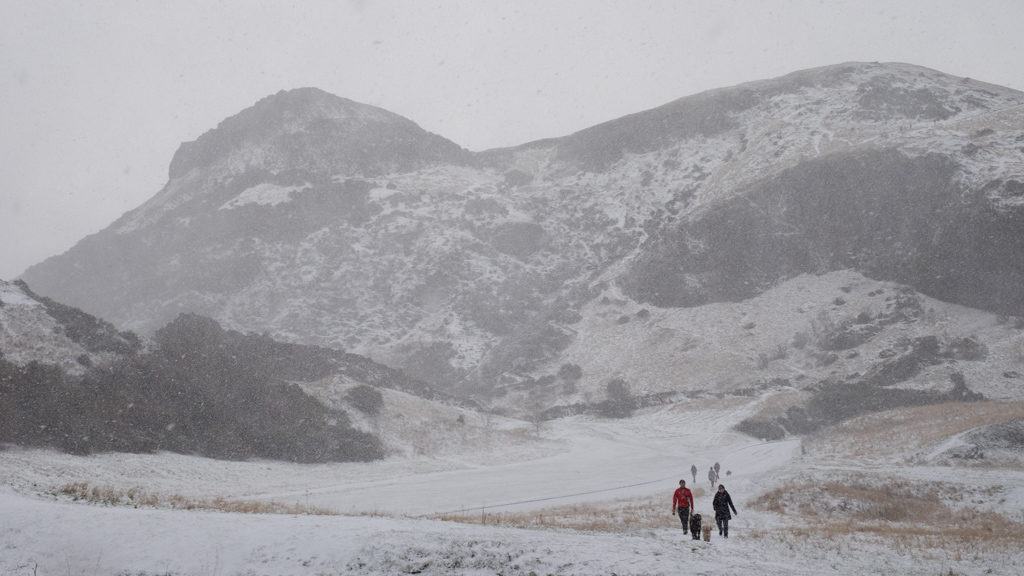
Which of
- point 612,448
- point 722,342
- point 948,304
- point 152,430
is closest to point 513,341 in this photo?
point 722,342

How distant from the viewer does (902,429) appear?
34781mm

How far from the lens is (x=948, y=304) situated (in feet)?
193

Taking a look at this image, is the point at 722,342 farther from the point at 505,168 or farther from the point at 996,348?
the point at 505,168

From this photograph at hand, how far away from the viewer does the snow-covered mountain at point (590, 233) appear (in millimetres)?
63562

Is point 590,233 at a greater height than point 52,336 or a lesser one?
greater

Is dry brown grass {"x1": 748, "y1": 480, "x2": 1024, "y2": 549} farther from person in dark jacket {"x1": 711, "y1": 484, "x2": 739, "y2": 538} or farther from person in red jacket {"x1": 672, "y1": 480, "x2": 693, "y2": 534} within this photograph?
person in red jacket {"x1": 672, "y1": 480, "x2": 693, "y2": 534}

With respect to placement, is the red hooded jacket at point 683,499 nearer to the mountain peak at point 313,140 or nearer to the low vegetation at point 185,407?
the low vegetation at point 185,407

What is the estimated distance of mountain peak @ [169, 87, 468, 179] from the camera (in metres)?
110

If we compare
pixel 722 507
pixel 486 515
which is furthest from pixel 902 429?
pixel 486 515

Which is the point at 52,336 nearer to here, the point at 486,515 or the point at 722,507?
the point at 486,515

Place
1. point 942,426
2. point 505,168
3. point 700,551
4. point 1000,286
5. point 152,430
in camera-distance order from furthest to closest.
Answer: point 505,168
point 1000,286
point 942,426
point 152,430
point 700,551

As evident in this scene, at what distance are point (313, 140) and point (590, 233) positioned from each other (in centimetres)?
5566

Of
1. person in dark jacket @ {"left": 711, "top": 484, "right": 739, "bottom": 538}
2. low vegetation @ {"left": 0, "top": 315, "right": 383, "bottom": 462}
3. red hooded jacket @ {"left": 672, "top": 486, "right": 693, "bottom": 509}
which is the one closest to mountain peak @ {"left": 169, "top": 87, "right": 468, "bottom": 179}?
low vegetation @ {"left": 0, "top": 315, "right": 383, "bottom": 462}

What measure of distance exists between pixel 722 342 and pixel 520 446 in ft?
102
